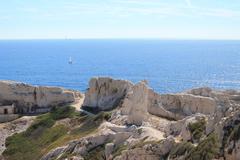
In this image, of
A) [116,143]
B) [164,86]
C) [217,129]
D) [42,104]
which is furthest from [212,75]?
[217,129]

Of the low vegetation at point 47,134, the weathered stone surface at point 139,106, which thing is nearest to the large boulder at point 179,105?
the weathered stone surface at point 139,106

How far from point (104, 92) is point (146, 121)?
2037 centimetres

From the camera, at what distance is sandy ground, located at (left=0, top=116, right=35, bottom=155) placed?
70794mm

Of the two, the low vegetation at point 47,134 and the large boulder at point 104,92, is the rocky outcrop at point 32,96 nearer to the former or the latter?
the large boulder at point 104,92

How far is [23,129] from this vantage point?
71.2 m

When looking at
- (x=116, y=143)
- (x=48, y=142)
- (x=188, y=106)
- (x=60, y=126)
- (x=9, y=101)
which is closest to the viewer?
(x=116, y=143)

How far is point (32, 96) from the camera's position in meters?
79.8

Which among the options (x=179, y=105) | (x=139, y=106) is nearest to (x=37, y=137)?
(x=139, y=106)

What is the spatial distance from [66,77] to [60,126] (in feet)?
386

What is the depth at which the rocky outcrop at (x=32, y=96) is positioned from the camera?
7906 cm

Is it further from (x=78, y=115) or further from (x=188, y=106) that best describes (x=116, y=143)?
(x=78, y=115)

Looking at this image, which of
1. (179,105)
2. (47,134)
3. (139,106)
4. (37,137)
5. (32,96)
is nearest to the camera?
(139,106)

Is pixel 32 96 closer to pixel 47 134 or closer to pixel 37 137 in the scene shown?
pixel 37 137

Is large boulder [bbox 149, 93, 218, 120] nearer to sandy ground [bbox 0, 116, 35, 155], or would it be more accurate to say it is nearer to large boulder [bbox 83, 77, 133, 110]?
large boulder [bbox 83, 77, 133, 110]
